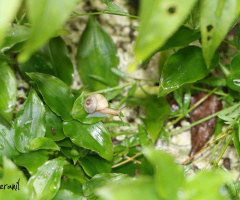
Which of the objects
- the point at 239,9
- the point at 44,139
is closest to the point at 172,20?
the point at 239,9

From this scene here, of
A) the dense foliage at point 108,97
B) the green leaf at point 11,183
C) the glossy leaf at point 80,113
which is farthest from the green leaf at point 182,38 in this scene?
the green leaf at point 11,183

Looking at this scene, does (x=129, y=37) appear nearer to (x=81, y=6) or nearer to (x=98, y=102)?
(x=81, y=6)

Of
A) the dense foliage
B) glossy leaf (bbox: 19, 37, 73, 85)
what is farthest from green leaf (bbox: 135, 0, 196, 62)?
glossy leaf (bbox: 19, 37, 73, 85)

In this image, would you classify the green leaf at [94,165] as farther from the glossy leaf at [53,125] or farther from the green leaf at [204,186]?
the green leaf at [204,186]

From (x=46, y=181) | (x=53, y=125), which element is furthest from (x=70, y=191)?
(x=53, y=125)

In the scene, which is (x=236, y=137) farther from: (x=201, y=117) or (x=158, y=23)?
(x=158, y=23)

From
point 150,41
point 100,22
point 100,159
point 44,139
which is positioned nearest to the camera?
point 150,41

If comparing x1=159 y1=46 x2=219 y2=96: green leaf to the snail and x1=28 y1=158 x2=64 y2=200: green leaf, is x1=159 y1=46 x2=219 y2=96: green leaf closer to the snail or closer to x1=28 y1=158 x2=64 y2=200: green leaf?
the snail
